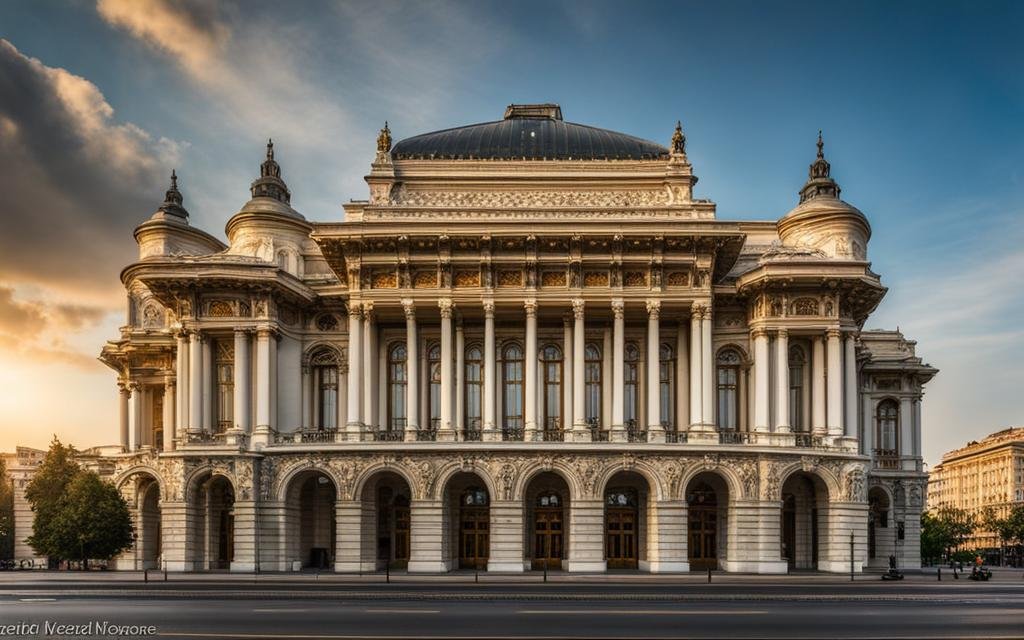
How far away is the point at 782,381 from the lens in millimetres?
53406

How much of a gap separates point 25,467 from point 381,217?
118210 millimetres

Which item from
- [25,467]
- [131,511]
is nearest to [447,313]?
[131,511]

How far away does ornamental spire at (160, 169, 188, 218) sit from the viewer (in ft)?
249

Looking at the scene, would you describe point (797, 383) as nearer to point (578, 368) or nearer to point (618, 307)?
point (618, 307)

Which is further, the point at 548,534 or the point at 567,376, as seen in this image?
the point at 567,376

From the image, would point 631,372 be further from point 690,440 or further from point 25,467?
point 25,467

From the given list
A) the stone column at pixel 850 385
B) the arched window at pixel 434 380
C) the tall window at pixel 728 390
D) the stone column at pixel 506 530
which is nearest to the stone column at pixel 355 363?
the arched window at pixel 434 380

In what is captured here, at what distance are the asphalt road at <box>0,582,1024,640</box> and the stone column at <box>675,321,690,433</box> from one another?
17.2 meters

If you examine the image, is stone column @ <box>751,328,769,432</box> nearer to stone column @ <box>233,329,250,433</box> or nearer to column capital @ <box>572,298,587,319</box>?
column capital @ <box>572,298,587,319</box>

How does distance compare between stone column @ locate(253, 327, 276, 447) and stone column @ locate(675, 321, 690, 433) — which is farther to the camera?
stone column @ locate(675, 321, 690, 433)

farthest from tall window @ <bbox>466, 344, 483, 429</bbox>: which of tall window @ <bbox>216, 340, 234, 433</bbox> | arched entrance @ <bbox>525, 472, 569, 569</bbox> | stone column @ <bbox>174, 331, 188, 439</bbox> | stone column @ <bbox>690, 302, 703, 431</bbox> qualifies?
stone column @ <bbox>174, 331, 188, 439</bbox>

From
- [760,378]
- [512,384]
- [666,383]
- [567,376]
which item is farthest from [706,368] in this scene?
[512,384]

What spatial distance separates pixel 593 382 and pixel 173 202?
127ft

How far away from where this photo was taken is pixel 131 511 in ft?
203
